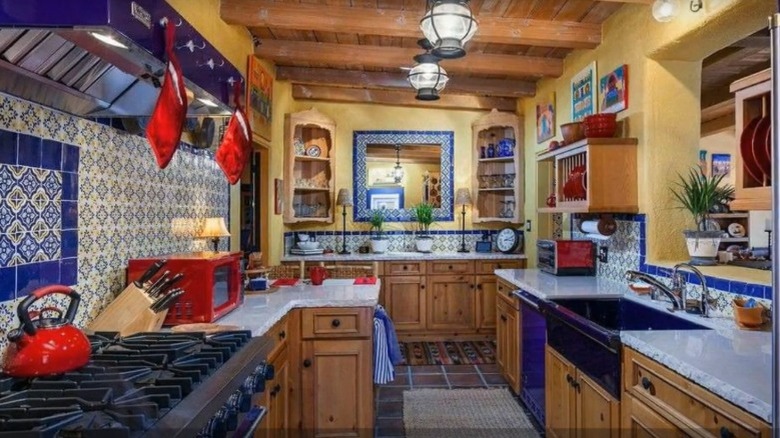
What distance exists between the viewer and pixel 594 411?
212cm

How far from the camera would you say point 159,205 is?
239cm

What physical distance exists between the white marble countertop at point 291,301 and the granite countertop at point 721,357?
4.54 feet

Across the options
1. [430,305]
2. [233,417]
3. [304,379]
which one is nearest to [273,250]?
[430,305]

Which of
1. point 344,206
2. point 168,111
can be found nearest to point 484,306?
point 344,206

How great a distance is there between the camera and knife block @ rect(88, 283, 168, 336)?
5.86 feet

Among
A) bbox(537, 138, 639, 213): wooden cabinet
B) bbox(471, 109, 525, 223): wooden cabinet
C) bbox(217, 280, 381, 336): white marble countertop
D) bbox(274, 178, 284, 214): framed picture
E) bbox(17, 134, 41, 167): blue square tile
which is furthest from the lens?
bbox(471, 109, 525, 223): wooden cabinet

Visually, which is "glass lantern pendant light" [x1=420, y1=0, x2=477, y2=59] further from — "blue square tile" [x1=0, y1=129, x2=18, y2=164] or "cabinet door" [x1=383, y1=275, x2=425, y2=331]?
"cabinet door" [x1=383, y1=275, x2=425, y2=331]

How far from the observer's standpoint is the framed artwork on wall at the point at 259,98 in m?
3.79

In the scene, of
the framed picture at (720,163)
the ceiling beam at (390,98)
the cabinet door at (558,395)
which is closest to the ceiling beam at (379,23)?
the ceiling beam at (390,98)

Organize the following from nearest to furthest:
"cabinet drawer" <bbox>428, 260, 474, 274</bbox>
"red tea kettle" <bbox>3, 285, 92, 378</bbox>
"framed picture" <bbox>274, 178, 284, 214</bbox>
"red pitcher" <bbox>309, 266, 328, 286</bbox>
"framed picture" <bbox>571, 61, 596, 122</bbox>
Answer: "red tea kettle" <bbox>3, 285, 92, 378</bbox>
"red pitcher" <bbox>309, 266, 328, 286</bbox>
"framed picture" <bbox>571, 61, 596, 122</bbox>
"framed picture" <bbox>274, 178, 284, 214</bbox>
"cabinet drawer" <bbox>428, 260, 474, 274</bbox>

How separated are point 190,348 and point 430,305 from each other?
3776 mm

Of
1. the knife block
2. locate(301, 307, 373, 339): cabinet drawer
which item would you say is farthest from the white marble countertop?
the knife block

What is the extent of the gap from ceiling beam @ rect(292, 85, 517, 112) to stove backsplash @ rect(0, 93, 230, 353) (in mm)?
2939

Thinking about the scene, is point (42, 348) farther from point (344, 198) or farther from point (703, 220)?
point (344, 198)
